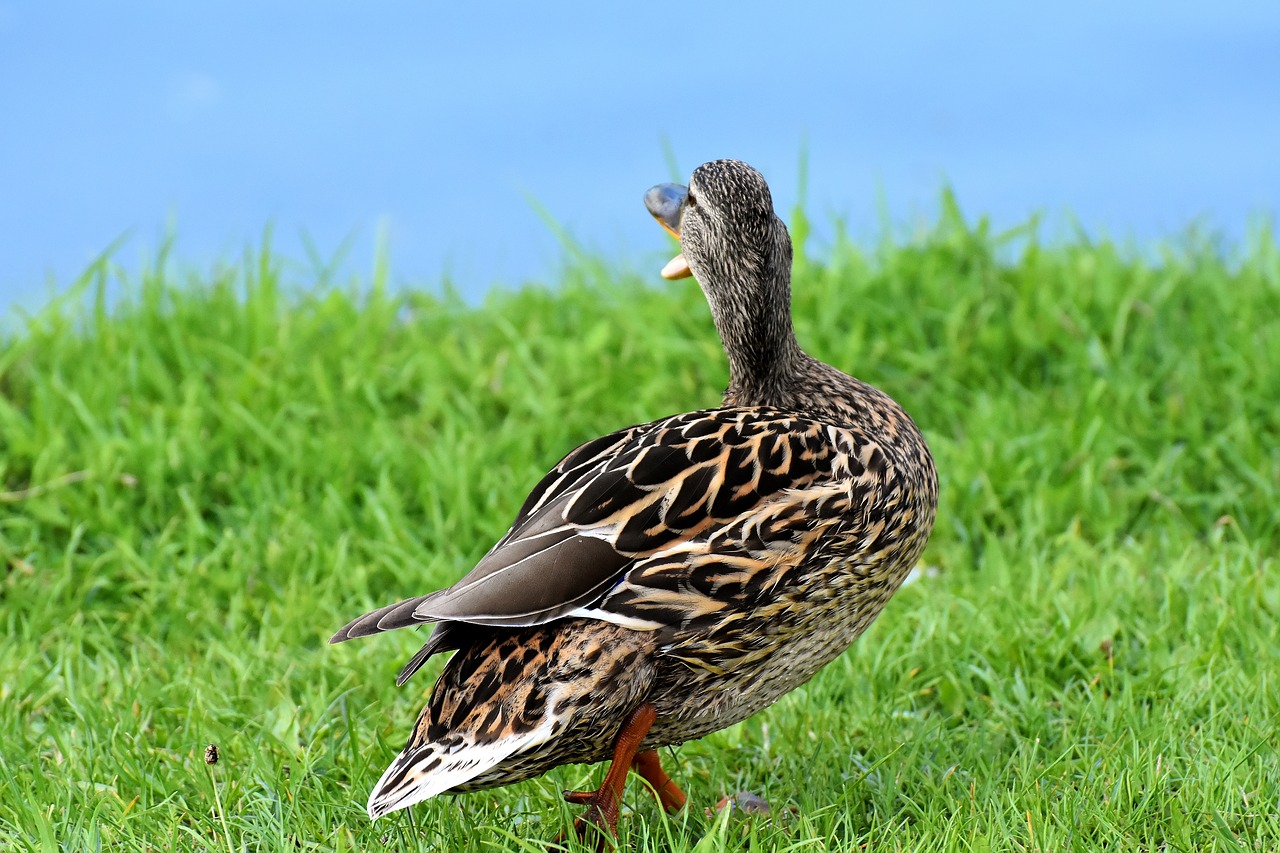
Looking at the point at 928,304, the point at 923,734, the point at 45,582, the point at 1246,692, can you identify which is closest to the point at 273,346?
the point at 45,582

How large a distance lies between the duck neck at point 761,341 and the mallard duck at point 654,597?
0.92 feet

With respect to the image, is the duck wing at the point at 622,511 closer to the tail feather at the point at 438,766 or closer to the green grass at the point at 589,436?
the tail feather at the point at 438,766

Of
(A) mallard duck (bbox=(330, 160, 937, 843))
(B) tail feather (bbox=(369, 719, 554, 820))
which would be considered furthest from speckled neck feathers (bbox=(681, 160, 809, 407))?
(B) tail feather (bbox=(369, 719, 554, 820))

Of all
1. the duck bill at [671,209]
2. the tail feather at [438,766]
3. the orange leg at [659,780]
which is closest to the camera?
the tail feather at [438,766]

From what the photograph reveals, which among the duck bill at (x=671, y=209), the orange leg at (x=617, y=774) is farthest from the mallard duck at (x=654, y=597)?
the duck bill at (x=671, y=209)

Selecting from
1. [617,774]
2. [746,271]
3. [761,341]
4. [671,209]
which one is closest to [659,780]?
[617,774]

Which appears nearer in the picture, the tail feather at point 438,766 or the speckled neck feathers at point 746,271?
the tail feather at point 438,766

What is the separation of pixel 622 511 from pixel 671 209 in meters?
1.03

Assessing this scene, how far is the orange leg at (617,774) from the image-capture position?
298 centimetres

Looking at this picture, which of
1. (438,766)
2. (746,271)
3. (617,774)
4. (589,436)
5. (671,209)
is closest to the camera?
(438,766)

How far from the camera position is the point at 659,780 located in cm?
338

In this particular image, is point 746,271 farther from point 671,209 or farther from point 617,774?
point 617,774

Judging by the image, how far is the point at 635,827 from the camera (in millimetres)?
3402

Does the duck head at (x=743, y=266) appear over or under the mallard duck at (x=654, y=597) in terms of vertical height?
over
